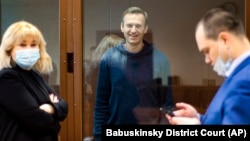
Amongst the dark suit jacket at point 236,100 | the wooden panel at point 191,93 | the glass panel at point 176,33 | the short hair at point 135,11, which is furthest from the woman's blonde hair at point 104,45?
the dark suit jacket at point 236,100

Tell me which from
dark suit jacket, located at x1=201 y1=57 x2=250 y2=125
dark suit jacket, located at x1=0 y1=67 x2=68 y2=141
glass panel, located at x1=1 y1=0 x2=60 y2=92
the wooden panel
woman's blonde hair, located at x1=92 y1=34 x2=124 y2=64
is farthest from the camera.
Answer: glass panel, located at x1=1 y1=0 x2=60 y2=92

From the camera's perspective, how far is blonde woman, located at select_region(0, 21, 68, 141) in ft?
6.23

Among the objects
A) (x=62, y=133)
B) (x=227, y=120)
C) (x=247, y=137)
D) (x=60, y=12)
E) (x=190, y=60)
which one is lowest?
(x=62, y=133)

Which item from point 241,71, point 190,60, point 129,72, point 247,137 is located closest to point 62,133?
point 129,72

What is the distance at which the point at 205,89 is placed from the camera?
2.44 m

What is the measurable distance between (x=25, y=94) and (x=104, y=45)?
2.61ft

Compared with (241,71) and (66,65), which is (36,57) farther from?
(241,71)

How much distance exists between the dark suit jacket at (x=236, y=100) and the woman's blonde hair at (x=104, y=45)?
1.16 meters

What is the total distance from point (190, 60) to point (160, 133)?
925 millimetres

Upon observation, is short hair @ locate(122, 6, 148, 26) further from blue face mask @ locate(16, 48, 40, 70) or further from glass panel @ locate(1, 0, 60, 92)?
blue face mask @ locate(16, 48, 40, 70)

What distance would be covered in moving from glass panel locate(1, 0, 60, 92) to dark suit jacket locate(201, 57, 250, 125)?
149 cm

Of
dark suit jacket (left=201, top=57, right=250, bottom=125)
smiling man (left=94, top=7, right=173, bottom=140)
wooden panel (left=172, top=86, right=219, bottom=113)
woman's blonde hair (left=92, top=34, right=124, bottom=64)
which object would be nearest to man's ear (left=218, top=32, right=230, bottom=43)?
dark suit jacket (left=201, top=57, right=250, bottom=125)

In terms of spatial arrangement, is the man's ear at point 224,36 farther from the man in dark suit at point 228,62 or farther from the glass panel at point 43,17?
the glass panel at point 43,17

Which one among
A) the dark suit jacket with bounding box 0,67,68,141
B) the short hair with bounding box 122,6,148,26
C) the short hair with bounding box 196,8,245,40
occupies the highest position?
the short hair with bounding box 122,6,148,26
